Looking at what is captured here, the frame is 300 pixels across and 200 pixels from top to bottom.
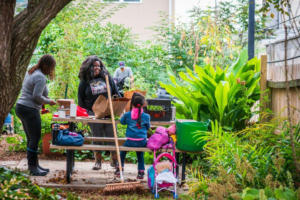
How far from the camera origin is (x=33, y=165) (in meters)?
6.09

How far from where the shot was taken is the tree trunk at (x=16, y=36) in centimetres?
Answer: 354

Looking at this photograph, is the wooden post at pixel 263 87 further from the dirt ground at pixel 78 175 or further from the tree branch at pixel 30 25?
the tree branch at pixel 30 25

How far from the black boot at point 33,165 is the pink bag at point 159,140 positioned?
1597 mm

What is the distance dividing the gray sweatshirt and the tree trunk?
6.50ft

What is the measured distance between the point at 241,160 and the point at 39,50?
22.6ft

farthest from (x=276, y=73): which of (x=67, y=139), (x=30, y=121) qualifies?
(x=30, y=121)

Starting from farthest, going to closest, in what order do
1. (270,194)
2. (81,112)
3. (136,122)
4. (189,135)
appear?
1. (81,112)
2. (136,122)
3. (189,135)
4. (270,194)

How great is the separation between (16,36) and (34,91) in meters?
2.18

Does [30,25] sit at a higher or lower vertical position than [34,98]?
higher

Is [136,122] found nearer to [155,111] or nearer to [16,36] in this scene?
[155,111]

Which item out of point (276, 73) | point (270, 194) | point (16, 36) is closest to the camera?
point (270, 194)

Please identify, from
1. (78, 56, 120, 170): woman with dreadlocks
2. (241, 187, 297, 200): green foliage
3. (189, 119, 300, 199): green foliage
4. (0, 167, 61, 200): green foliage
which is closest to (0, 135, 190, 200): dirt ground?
(78, 56, 120, 170): woman with dreadlocks

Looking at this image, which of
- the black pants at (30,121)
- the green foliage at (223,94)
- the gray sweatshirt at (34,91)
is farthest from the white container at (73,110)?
the green foliage at (223,94)

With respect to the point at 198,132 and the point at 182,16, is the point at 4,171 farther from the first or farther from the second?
the point at 182,16
